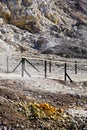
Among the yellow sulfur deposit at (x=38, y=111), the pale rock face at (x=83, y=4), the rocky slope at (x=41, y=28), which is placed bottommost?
the yellow sulfur deposit at (x=38, y=111)

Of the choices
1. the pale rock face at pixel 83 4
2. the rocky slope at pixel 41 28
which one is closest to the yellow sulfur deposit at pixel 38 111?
the rocky slope at pixel 41 28

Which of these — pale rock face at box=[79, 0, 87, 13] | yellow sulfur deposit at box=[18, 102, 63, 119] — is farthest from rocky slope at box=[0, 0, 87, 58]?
Result: yellow sulfur deposit at box=[18, 102, 63, 119]

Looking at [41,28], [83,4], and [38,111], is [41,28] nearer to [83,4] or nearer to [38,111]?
[83,4]

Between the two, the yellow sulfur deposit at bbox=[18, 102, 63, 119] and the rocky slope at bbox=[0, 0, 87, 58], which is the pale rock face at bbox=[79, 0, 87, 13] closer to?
the rocky slope at bbox=[0, 0, 87, 58]

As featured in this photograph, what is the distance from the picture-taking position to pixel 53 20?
132 feet

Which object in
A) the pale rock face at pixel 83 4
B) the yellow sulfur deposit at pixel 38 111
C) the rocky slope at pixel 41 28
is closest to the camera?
the yellow sulfur deposit at pixel 38 111

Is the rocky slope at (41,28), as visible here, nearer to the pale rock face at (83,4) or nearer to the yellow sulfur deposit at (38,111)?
the pale rock face at (83,4)

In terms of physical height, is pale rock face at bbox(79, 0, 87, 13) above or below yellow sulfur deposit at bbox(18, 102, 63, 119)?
above

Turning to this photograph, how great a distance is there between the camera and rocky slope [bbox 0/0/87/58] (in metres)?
35.2

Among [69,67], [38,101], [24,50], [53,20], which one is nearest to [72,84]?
[38,101]

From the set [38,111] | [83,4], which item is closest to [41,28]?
[83,4]

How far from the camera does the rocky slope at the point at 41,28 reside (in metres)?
35.2

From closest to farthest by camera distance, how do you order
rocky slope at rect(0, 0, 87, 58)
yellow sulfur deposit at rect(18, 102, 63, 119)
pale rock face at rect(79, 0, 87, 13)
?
yellow sulfur deposit at rect(18, 102, 63, 119)
rocky slope at rect(0, 0, 87, 58)
pale rock face at rect(79, 0, 87, 13)

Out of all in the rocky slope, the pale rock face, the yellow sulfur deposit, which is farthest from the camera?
the pale rock face
